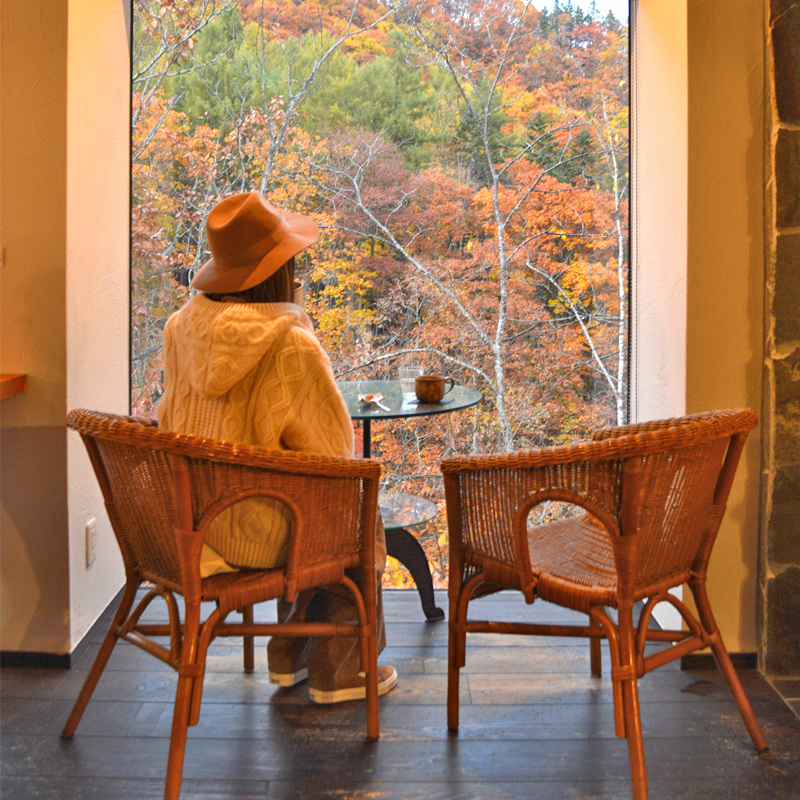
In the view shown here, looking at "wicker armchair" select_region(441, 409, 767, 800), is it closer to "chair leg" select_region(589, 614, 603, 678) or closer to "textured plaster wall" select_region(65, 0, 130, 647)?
"chair leg" select_region(589, 614, 603, 678)

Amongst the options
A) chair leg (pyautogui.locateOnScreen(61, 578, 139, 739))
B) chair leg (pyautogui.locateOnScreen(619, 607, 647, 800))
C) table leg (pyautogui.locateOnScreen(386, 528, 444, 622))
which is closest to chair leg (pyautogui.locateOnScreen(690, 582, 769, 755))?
chair leg (pyautogui.locateOnScreen(619, 607, 647, 800))

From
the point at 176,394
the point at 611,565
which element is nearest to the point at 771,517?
the point at 611,565

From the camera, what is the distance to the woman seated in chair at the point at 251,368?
1.61 meters

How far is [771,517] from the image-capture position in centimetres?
211

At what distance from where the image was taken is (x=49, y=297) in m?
2.12

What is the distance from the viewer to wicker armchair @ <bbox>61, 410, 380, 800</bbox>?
1.47m

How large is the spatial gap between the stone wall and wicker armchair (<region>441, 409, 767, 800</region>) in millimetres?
425

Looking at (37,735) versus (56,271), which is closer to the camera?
(37,735)

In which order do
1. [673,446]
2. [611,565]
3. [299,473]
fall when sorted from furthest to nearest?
[611,565], [299,473], [673,446]

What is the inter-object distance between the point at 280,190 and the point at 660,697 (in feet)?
8.23

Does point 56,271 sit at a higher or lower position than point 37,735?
higher

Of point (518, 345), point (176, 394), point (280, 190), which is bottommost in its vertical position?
point (176, 394)

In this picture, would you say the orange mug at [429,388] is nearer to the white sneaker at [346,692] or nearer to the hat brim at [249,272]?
the hat brim at [249,272]

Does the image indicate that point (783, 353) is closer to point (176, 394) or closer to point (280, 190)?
point (176, 394)
